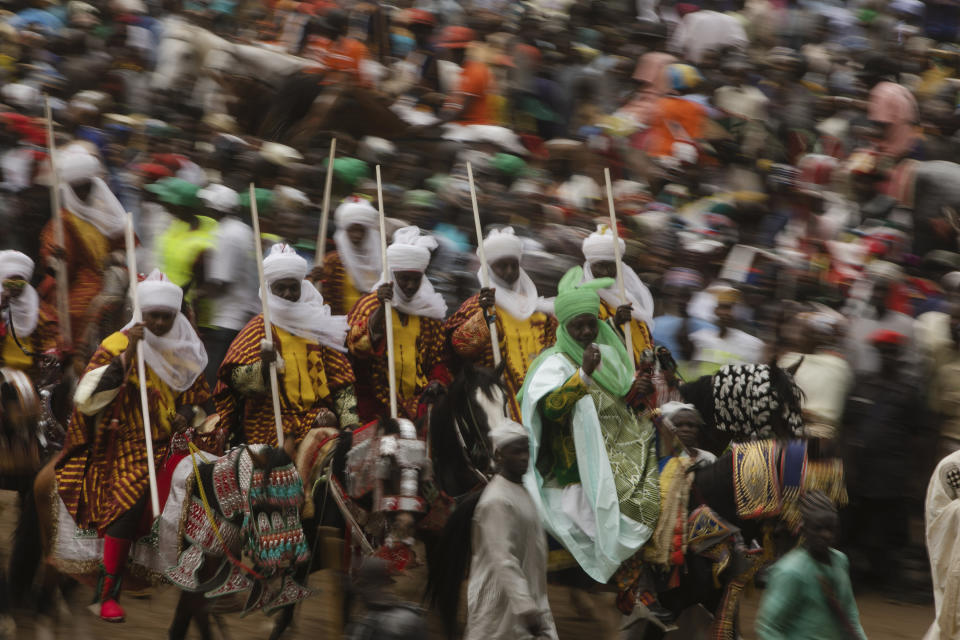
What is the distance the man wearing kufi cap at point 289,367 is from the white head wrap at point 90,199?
2725 millimetres

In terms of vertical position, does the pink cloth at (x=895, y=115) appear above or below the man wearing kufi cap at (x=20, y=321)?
above

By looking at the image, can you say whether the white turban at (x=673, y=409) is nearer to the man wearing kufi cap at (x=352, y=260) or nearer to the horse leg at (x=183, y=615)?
the horse leg at (x=183, y=615)

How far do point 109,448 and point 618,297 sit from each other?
11.9 feet

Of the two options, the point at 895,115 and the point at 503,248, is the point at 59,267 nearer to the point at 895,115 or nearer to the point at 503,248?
the point at 503,248

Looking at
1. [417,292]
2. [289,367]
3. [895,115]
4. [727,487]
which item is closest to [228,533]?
[289,367]

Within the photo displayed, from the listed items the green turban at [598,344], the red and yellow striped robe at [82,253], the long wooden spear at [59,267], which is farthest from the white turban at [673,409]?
the red and yellow striped robe at [82,253]

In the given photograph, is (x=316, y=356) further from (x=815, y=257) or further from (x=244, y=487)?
(x=815, y=257)

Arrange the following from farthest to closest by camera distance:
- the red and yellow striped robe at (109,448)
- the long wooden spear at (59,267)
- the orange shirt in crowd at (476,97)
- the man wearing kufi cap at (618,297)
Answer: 1. the orange shirt in crowd at (476,97)
2. the long wooden spear at (59,267)
3. the man wearing kufi cap at (618,297)
4. the red and yellow striped robe at (109,448)

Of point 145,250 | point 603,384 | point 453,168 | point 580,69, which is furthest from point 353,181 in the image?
point 603,384

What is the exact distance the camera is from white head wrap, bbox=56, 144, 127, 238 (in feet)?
44.7

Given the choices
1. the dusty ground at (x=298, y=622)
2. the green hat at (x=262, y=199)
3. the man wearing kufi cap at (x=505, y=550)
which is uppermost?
the man wearing kufi cap at (x=505, y=550)

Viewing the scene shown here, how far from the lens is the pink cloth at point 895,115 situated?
15.1 meters

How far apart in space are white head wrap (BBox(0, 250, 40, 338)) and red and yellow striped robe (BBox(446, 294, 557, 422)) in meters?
3.09

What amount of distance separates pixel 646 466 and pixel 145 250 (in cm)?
569
